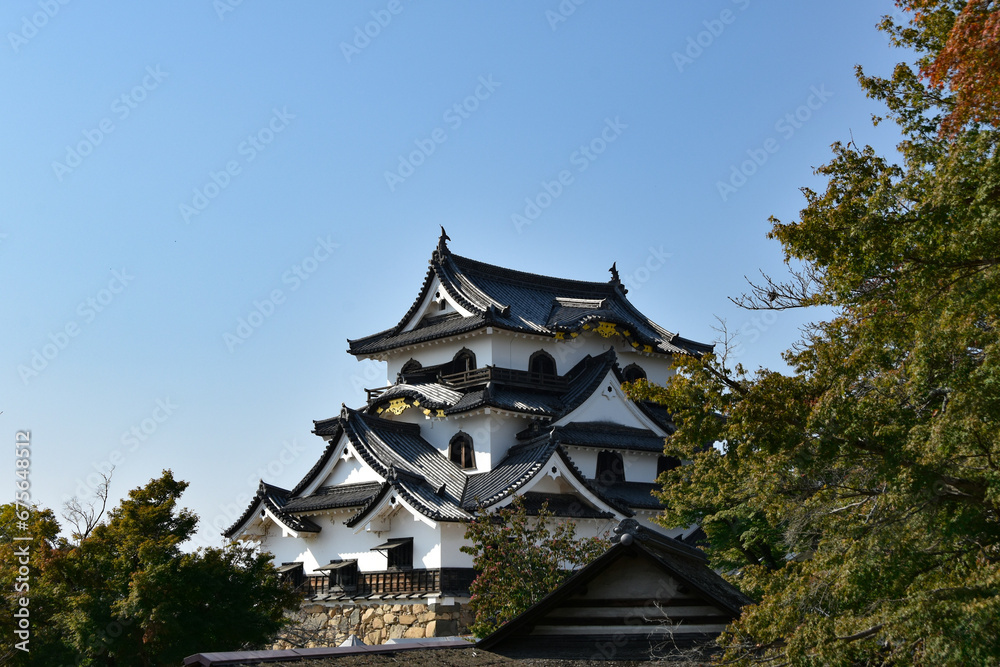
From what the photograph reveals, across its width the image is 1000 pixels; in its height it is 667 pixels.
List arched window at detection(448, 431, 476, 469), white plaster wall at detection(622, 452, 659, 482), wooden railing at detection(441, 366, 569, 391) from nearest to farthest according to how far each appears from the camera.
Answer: arched window at detection(448, 431, 476, 469), wooden railing at detection(441, 366, 569, 391), white plaster wall at detection(622, 452, 659, 482)

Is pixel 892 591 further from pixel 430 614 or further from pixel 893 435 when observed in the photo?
pixel 430 614

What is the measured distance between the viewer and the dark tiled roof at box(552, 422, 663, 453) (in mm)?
29877

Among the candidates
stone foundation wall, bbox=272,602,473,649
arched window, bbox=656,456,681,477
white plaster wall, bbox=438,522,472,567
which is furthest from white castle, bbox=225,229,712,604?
stone foundation wall, bbox=272,602,473,649

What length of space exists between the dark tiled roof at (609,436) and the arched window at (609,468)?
0.65m

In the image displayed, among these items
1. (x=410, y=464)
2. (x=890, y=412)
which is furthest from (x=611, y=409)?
(x=890, y=412)

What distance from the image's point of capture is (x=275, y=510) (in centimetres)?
3006

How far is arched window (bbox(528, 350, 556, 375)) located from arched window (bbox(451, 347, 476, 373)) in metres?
2.16

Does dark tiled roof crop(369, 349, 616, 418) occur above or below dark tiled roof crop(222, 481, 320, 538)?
above

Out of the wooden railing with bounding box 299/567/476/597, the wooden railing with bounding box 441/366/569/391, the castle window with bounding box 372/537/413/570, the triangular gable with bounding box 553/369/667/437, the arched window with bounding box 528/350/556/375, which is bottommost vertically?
the wooden railing with bounding box 299/567/476/597

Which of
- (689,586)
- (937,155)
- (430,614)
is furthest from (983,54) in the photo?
(430,614)

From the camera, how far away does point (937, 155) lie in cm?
956

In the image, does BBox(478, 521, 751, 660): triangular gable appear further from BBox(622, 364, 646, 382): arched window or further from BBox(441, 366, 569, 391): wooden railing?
BBox(622, 364, 646, 382): arched window

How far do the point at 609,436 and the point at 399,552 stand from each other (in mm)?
8797

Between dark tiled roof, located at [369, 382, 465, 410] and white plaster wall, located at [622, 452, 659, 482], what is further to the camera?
white plaster wall, located at [622, 452, 659, 482]
